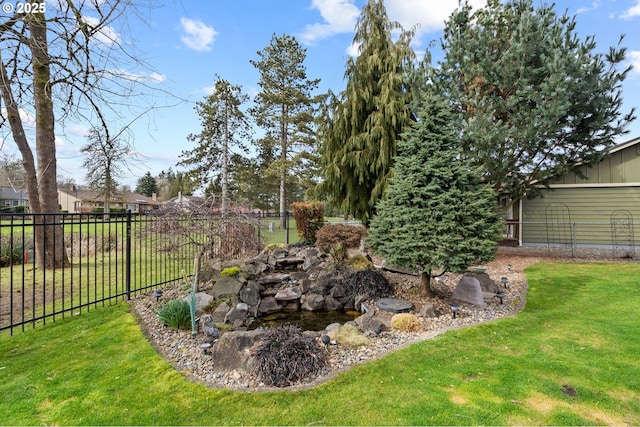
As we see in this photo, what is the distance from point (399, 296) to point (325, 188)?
225 inches

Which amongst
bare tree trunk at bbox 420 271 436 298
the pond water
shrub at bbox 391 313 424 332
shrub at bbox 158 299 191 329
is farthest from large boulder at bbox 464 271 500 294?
shrub at bbox 158 299 191 329

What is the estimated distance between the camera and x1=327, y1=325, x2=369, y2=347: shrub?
11.8 feet

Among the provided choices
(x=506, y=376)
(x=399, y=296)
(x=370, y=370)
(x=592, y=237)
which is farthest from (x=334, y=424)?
(x=592, y=237)

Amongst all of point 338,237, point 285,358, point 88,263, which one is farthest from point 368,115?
point 285,358

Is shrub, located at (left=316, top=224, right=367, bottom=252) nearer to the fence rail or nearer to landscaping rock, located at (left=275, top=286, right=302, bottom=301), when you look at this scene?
landscaping rock, located at (left=275, top=286, right=302, bottom=301)

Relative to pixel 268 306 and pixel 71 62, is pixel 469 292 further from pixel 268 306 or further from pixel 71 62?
pixel 71 62

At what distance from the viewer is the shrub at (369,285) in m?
5.51

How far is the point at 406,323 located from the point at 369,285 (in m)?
1.59

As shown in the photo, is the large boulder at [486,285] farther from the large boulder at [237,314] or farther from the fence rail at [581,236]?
the fence rail at [581,236]

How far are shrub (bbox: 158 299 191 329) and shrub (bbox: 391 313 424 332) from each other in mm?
2842

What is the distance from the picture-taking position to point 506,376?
2867mm

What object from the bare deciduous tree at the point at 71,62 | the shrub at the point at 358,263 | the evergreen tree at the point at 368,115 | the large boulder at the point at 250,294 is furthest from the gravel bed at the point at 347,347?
the evergreen tree at the point at 368,115

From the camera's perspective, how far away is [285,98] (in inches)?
822

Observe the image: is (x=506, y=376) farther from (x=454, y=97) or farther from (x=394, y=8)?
(x=394, y=8)
